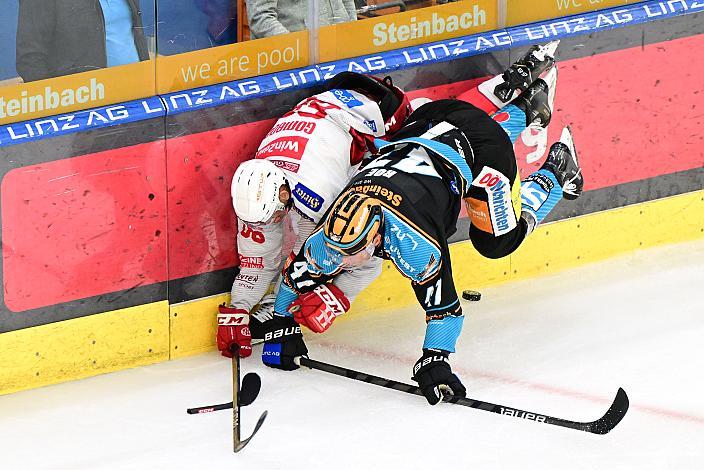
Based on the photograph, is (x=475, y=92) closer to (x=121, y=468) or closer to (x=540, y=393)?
(x=540, y=393)

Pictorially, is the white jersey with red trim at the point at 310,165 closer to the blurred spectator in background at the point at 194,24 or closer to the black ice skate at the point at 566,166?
the blurred spectator in background at the point at 194,24

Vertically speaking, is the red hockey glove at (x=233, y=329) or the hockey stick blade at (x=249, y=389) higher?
the red hockey glove at (x=233, y=329)

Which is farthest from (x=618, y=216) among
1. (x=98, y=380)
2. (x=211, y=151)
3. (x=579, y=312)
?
(x=98, y=380)

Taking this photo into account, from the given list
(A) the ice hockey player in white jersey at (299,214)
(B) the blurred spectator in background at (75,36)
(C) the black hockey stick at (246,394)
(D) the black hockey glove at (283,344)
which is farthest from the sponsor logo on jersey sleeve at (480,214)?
(B) the blurred spectator in background at (75,36)

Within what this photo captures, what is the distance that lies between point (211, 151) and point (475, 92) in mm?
1255

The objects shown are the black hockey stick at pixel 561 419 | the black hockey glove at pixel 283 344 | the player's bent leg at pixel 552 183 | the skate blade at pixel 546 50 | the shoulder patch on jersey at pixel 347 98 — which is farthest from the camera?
the skate blade at pixel 546 50

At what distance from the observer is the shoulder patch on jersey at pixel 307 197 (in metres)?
5.60

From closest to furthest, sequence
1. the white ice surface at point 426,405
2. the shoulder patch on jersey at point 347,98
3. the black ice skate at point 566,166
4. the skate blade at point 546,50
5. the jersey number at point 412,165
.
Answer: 1. the white ice surface at point 426,405
2. the jersey number at point 412,165
3. the shoulder patch on jersey at point 347,98
4. the black ice skate at point 566,166
5. the skate blade at point 546,50

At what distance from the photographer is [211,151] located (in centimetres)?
573

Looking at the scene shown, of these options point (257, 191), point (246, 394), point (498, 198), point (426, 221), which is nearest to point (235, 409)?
point (246, 394)

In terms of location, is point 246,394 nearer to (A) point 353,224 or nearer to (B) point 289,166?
(A) point 353,224

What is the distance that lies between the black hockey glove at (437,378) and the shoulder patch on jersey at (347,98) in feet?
3.48

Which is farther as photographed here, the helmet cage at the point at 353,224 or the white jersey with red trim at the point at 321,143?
the white jersey with red trim at the point at 321,143

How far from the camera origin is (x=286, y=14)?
19.5ft
